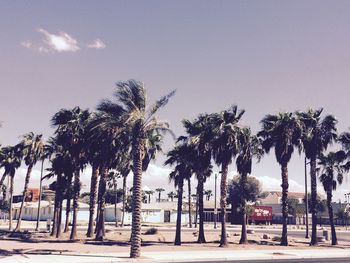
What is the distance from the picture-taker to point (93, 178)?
41094 mm

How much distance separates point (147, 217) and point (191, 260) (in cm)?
8322

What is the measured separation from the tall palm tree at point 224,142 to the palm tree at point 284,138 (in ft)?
15.2

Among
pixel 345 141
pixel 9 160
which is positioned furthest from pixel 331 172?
pixel 9 160

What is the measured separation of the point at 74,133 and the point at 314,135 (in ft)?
79.5

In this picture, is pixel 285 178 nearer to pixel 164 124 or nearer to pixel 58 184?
pixel 164 124

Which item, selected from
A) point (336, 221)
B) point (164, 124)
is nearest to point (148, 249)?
point (164, 124)

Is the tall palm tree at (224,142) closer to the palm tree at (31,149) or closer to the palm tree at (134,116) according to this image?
the palm tree at (134,116)

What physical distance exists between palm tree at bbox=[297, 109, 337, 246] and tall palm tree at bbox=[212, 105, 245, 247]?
314 inches

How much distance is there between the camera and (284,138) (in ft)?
130

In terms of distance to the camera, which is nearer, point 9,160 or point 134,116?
point 134,116

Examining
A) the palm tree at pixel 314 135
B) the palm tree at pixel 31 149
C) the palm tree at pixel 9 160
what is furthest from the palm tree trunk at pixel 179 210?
the palm tree at pixel 9 160

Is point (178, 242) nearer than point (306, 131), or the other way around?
point (178, 242)

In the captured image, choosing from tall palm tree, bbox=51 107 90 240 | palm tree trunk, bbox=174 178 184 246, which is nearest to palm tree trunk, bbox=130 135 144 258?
palm tree trunk, bbox=174 178 184 246

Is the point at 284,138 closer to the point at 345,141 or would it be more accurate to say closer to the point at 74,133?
the point at 345,141
